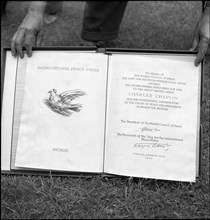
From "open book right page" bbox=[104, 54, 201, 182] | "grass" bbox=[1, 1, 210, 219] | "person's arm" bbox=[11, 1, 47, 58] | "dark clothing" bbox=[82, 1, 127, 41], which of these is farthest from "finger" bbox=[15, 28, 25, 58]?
"dark clothing" bbox=[82, 1, 127, 41]

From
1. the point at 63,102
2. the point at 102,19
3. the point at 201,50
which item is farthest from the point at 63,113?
the point at 102,19

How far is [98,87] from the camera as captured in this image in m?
1.34

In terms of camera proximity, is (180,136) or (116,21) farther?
(116,21)

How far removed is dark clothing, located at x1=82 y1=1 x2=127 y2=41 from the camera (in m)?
1.92

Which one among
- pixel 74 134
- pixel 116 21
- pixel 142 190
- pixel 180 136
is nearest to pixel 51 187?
pixel 74 134

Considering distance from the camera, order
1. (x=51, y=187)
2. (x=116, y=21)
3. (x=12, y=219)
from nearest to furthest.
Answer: (x=12, y=219), (x=51, y=187), (x=116, y=21)

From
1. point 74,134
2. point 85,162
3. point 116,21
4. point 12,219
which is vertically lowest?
point 12,219

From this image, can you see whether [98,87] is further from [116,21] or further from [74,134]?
[116,21]

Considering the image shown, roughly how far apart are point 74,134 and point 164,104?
16.2 inches

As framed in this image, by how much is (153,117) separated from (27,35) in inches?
26.5

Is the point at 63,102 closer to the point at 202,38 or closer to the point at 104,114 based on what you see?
the point at 104,114

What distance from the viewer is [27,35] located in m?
1.38

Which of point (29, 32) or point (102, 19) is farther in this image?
point (102, 19)
